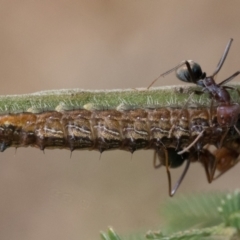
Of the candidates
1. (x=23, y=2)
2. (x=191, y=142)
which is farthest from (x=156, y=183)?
(x=191, y=142)

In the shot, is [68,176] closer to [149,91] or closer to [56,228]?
[56,228]

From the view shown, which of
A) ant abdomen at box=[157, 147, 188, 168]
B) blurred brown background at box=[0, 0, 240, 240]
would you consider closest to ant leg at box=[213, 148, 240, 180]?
ant abdomen at box=[157, 147, 188, 168]

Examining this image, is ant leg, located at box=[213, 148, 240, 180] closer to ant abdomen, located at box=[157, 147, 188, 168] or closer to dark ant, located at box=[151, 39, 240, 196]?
dark ant, located at box=[151, 39, 240, 196]

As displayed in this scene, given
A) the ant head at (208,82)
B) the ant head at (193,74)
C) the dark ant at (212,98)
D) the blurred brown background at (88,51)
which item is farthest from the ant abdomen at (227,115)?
the blurred brown background at (88,51)

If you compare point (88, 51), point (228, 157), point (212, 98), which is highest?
point (88, 51)

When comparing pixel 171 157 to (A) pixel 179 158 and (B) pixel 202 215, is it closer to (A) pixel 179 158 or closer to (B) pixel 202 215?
(A) pixel 179 158

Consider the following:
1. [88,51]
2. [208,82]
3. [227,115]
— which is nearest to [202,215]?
[227,115]

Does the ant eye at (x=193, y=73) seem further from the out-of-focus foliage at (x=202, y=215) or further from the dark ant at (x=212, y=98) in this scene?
the out-of-focus foliage at (x=202, y=215)

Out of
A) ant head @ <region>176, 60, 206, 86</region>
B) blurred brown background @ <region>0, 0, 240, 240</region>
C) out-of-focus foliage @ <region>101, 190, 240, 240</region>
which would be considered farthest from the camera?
blurred brown background @ <region>0, 0, 240, 240</region>

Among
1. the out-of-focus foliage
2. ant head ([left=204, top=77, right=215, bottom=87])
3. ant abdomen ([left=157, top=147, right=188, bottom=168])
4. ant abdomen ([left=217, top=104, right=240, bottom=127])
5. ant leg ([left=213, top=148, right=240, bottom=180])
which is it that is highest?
ant head ([left=204, top=77, right=215, bottom=87])

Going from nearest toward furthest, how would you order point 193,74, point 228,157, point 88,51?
point 193,74 < point 228,157 < point 88,51

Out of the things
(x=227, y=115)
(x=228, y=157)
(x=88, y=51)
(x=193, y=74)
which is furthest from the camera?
(x=88, y=51)
